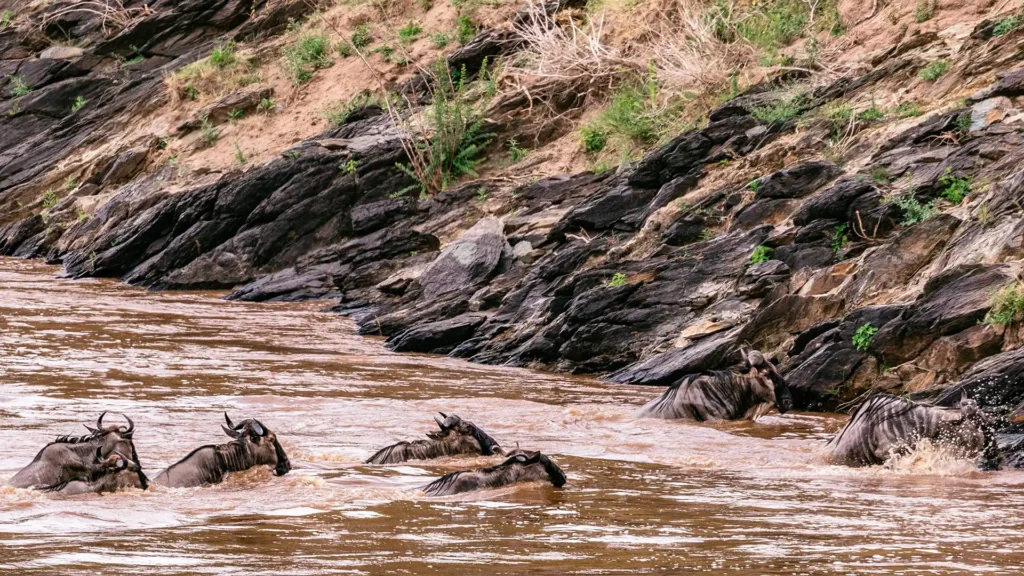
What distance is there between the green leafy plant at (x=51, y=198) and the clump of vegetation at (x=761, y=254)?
19.9m

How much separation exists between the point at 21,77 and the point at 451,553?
3136 centimetres

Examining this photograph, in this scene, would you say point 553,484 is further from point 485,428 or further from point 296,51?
point 296,51

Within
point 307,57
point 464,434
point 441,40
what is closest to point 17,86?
point 307,57

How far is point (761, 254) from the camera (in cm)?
1498

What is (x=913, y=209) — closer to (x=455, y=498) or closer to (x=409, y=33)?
(x=455, y=498)

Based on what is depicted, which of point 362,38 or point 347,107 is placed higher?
point 362,38

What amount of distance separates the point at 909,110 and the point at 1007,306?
5934 mm

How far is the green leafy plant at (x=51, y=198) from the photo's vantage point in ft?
98.6

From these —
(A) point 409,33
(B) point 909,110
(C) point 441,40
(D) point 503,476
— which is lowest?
(D) point 503,476

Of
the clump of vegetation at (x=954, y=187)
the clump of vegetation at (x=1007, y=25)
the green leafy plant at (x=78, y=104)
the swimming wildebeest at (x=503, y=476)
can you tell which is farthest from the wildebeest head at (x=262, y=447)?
the green leafy plant at (x=78, y=104)

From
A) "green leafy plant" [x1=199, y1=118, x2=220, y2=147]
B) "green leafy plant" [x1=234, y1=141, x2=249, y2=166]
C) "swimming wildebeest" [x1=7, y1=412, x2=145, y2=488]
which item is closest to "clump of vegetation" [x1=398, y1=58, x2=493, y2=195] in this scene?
"green leafy plant" [x1=234, y1=141, x2=249, y2=166]

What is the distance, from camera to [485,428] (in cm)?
1119

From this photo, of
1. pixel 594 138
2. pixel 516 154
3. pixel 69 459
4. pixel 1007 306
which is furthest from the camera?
pixel 516 154

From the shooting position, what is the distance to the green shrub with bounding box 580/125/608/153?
2278cm
